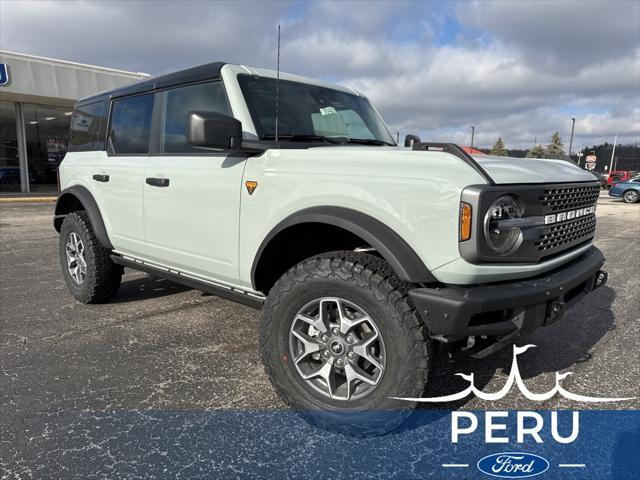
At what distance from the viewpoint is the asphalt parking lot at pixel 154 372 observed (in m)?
2.31

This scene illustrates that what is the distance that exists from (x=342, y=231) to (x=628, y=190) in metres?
26.5

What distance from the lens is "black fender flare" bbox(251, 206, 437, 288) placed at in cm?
215

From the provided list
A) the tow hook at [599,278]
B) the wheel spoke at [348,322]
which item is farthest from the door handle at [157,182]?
the tow hook at [599,278]

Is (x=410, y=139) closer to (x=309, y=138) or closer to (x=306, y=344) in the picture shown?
(x=309, y=138)

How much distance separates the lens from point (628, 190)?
24.0 metres

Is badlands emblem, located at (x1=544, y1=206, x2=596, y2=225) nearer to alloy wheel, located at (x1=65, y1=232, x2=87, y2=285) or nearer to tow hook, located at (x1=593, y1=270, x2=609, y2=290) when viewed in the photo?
tow hook, located at (x1=593, y1=270, x2=609, y2=290)

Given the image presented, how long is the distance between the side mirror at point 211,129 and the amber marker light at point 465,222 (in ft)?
4.41

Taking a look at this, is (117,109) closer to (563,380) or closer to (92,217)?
(92,217)

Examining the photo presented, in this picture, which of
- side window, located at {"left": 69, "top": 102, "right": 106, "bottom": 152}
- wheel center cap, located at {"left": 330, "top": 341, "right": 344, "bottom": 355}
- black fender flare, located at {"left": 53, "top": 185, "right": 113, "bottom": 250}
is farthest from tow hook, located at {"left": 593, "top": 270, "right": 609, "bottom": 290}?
side window, located at {"left": 69, "top": 102, "right": 106, "bottom": 152}

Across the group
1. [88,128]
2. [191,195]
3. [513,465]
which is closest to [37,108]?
[88,128]

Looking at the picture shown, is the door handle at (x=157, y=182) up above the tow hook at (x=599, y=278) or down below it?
above

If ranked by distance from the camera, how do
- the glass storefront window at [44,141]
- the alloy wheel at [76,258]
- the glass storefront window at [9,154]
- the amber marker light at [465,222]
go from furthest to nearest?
1. the glass storefront window at [44,141]
2. the glass storefront window at [9,154]
3. the alloy wheel at [76,258]
4. the amber marker light at [465,222]
